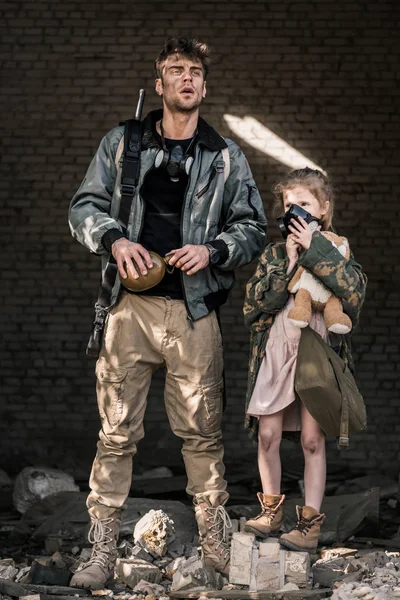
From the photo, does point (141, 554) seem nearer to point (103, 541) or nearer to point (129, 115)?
point (103, 541)

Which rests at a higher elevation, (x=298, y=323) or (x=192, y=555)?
(x=298, y=323)

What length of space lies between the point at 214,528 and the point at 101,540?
0.57m

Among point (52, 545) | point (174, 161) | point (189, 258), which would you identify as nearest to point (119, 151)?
point (174, 161)

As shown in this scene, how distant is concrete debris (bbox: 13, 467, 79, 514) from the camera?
7.96 metres

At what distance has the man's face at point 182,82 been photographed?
4.84m

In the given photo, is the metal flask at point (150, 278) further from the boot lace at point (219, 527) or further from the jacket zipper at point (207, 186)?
the boot lace at point (219, 527)

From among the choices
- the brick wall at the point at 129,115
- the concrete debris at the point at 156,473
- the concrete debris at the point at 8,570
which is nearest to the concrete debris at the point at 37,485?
the concrete debris at the point at 156,473

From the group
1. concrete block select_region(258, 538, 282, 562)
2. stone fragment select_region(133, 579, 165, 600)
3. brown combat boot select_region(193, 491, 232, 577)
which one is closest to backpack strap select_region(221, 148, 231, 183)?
brown combat boot select_region(193, 491, 232, 577)

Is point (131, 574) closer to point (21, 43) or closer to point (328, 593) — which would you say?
point (328, 593)

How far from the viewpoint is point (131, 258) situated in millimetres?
4652

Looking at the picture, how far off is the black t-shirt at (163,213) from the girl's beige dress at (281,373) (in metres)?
0.54

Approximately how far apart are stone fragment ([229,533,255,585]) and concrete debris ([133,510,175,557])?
82cm

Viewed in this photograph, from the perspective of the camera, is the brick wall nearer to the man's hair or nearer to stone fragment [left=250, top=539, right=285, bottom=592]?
the man's hair

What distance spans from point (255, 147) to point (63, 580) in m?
5.52
